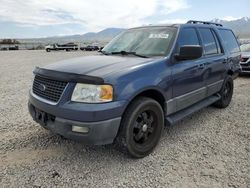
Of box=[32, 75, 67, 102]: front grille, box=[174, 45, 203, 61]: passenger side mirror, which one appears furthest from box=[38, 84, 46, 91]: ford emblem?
box=[174, 45, 203, 61]: passenger side mirror

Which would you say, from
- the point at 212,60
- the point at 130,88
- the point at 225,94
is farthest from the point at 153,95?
the point at 225,94

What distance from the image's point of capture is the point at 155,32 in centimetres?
438

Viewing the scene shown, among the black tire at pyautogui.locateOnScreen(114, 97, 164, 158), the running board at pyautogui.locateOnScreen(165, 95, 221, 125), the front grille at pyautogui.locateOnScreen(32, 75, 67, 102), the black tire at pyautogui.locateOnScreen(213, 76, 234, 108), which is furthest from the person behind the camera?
the black tire at pyautogui.locateOnScreen(213, 76, 234, 108)

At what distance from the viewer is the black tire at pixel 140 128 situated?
128 inches

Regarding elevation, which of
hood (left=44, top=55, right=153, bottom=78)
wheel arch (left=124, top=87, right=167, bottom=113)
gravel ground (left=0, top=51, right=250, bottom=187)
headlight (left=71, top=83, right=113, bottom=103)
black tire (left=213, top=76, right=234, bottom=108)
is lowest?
gravel ground (left=0, top=51, right=250, bottom=187)

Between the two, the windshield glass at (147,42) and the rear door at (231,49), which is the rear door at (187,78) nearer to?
the windshield glass at (147,42)

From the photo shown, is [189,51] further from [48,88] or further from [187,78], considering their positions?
[48,88]

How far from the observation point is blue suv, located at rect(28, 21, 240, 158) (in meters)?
3.00

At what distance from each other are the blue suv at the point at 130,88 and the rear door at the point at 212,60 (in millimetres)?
25

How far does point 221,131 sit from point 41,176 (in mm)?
3141

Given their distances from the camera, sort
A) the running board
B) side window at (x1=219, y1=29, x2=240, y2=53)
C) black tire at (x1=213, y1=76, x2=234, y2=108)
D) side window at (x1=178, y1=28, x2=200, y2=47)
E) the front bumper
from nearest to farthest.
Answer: the front bumper
the running board
side window at (x1=178, y1=28, x2=200, y2=47)
black tire at (x1=213, y1=76, x2=234, y2=108)
side window at (x1=219, y1=29, x2=240, y2=53)

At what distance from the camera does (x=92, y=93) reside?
300cm

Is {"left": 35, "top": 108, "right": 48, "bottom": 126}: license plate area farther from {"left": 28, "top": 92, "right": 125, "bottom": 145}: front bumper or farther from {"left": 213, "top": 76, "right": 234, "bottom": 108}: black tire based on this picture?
{"left": 213, "top": 76, "right": 234, "bottom": 108}: black tire

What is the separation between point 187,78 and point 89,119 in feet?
6.53
